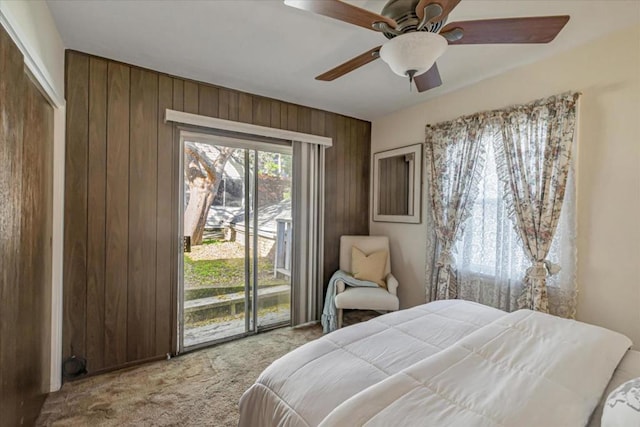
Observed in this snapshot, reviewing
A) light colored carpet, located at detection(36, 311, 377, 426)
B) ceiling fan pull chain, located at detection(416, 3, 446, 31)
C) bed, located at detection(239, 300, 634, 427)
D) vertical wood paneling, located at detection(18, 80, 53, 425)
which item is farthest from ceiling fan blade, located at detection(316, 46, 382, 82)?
light colored carpet, located at detection(36, 311, 377, 426)

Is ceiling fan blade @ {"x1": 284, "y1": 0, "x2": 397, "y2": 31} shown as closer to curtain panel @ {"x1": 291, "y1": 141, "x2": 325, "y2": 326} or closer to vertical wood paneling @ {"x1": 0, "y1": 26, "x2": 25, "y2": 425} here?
vertical wood paneling @ {"x1": 0, "y1": 26, "x2": 25, "y2": 425}

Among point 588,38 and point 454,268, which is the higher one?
point 588,38

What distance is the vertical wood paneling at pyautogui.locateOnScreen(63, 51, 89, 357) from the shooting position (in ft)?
7.19

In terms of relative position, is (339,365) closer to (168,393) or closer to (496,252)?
(168,393)

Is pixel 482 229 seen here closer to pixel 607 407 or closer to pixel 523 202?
pixel 523 202

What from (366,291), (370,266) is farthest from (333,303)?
(370,266)

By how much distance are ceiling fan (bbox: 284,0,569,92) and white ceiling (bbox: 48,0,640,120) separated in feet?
1.26

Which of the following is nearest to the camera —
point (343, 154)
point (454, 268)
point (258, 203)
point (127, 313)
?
point (127, 313)

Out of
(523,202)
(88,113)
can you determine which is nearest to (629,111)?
(523,202)

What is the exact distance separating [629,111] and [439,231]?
1.54 metres

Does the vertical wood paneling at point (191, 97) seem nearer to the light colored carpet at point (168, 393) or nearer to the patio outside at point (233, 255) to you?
the patio outside at point (233, 255)

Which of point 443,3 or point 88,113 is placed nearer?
point 443,3

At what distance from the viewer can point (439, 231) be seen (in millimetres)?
2896

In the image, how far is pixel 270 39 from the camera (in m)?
2.04
